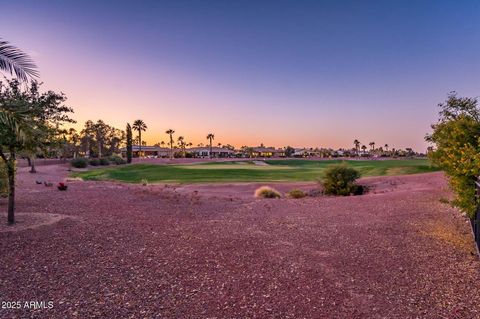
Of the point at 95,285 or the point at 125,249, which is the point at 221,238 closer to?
the point at 125,249

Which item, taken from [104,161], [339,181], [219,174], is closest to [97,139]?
[104,161]

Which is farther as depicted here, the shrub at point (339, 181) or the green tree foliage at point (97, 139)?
the green tree foliage at point (97, 139)

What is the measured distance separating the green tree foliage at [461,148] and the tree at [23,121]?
421 inches

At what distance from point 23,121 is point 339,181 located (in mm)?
24394

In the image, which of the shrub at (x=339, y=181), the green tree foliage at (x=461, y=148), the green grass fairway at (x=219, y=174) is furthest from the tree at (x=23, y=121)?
the green grass fairway at (x=219, y=174)

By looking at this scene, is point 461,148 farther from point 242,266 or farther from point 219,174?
point 219,174

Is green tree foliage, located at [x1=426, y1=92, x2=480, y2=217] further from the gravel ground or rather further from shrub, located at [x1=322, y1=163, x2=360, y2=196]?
shrub, located at [x1=322, y1=163, x2=360, y2=196]

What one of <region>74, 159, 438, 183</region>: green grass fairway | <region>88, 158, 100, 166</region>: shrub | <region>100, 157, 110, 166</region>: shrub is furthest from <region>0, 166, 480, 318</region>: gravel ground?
<region>100, 157, 110, 166</region>: shrub

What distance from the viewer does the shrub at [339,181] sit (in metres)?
28.1

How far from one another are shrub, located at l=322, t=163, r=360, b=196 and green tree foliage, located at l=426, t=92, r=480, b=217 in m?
14.9

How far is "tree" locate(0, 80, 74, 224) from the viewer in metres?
8.52

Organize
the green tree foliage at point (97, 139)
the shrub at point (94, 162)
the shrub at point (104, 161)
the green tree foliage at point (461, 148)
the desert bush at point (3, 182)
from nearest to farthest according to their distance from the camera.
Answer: the green tree foliage at point (461, 148) → the desert bush at point (3, 182) → the shrub at point (94, 162) → the shrub at point (104, 161) → the green tree foliage at point (97, 139)

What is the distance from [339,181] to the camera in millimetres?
28391

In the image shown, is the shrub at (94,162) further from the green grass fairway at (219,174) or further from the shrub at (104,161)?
the green grass fairway at (219,174)
